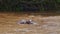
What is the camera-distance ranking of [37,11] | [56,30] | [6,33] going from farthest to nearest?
[37,11] < [56,30] < [6,33]

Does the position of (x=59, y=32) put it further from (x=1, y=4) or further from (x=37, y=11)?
(x=1, y=4)

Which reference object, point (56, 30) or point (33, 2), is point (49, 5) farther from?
point (56, 30)

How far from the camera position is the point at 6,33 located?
4172mm

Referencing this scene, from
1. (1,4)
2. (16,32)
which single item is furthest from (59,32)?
(1,4)

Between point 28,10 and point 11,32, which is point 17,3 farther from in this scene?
point 11,32

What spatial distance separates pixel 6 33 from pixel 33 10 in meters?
4.09

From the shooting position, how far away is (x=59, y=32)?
4.30 meters

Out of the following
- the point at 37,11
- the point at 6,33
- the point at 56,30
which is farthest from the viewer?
the point at 37,11

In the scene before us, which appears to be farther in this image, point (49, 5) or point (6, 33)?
point (49, 5)

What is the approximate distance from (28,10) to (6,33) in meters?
4.05

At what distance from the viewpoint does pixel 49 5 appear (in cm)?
824

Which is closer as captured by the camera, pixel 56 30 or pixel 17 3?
pixel 56 30

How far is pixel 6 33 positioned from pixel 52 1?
4373 millimetres

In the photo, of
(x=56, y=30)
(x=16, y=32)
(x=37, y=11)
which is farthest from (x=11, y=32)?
(x=37, y=11)
